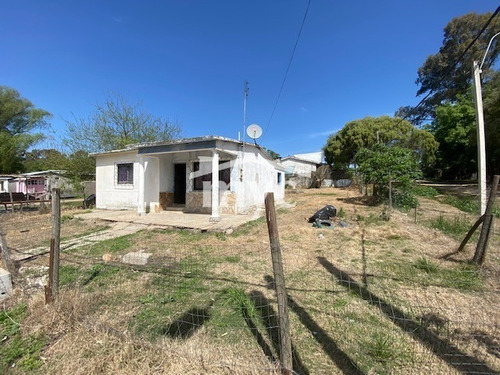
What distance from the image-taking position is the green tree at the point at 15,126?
24286mm

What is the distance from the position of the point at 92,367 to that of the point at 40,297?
5.23ft

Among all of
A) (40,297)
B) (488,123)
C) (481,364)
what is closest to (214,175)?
(40,297)

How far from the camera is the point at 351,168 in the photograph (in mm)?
28203

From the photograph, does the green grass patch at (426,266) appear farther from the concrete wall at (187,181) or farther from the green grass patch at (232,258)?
the concrete wall at (187,181)

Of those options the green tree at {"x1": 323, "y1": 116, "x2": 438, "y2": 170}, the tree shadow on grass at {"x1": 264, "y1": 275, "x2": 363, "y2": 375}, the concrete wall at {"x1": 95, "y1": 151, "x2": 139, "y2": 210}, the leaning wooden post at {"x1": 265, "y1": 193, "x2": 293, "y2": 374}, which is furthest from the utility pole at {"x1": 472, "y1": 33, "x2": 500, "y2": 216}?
the green tree at {"x1": 323, "y1": 116, "x2": 438, "y2": 170}

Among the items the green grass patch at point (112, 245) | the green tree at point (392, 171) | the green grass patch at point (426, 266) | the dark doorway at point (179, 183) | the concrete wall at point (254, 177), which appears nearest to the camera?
the green grass patch at point (426, 266)

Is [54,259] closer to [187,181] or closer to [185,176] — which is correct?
[187,181]

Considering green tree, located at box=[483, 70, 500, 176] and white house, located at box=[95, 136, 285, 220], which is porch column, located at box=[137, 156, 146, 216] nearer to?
white house, located at box=[95, 136, 285, 220]

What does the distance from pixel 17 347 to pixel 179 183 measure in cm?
1011

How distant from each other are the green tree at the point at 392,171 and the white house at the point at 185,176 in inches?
201

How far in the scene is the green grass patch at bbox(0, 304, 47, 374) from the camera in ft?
7.19

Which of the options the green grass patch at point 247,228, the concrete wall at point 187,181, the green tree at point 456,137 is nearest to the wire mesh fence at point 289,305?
the green grass patch at point 247,228

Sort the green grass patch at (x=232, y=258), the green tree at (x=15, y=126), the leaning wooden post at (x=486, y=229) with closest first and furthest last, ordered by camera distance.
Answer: the leaning wooden post at (x=486, y=229) → the green grass patch at (x=232, y=258) → the green tree at (x=15, y=126)

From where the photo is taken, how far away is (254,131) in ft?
33.4
